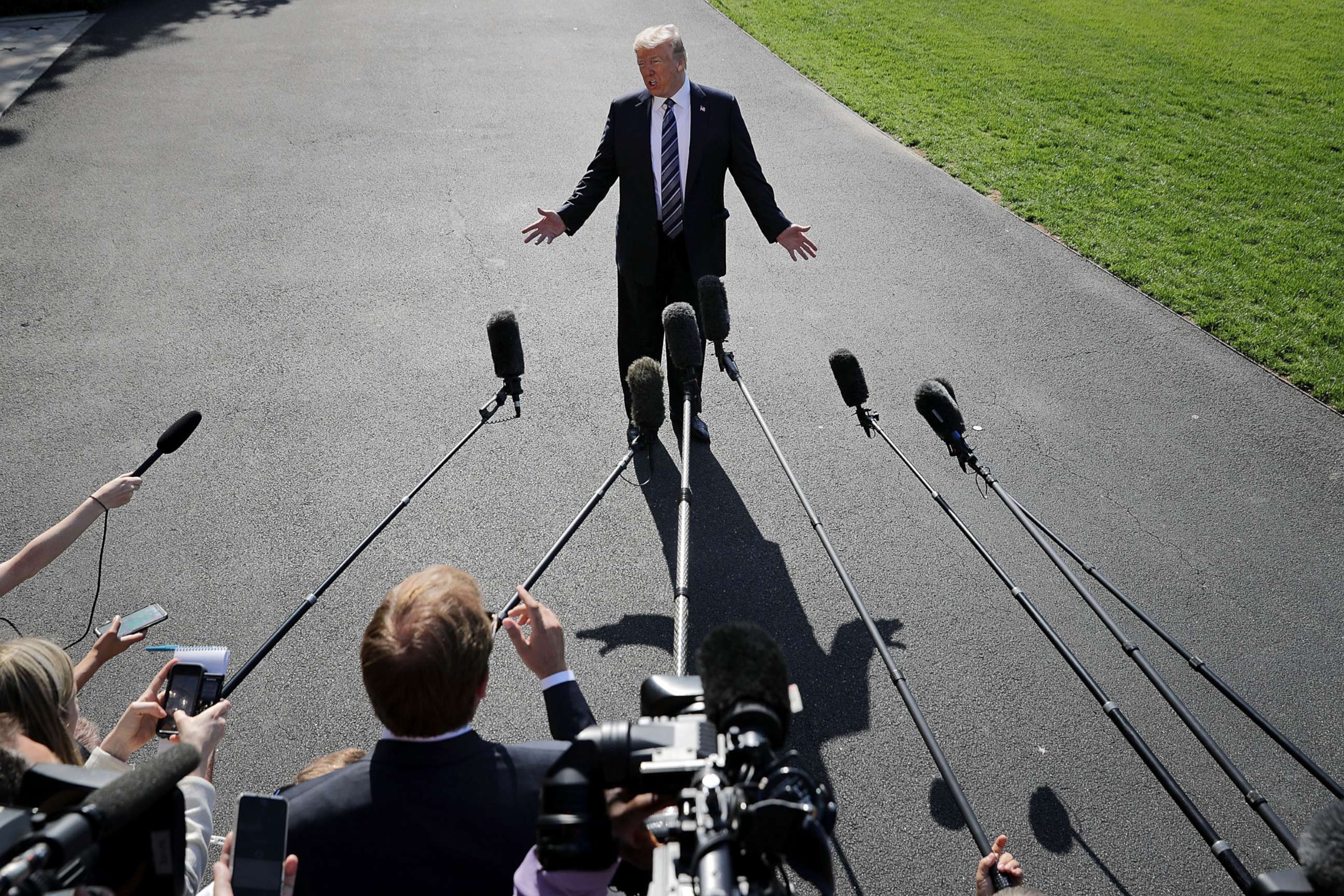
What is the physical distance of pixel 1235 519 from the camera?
5578 mm

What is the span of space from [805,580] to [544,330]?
3250 mm

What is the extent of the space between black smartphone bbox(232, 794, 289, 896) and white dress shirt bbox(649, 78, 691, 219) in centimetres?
415

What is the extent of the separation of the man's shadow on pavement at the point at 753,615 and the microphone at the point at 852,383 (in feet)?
3.81

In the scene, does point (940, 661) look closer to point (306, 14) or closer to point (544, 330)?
point (544, 330)

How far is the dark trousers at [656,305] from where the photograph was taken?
18.3ft

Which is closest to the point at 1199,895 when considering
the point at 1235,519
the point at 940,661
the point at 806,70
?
the point at 940,661

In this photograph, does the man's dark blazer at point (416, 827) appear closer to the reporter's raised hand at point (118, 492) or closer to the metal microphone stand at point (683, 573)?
the metal microphone stand at point (683, 573)

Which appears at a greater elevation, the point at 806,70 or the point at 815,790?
the point at 806,70

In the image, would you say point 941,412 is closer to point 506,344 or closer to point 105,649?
point 506,344

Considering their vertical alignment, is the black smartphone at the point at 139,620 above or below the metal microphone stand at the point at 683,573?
below

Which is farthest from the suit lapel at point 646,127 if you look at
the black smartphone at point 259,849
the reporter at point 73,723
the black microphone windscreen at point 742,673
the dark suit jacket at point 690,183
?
the black smartphone at point 259,849

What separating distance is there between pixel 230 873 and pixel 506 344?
8.36ft

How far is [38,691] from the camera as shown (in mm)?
2480

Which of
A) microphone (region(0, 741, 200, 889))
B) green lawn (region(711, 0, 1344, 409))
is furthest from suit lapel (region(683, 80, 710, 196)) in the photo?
green lawn (region(711, 0, 1344, 409))
